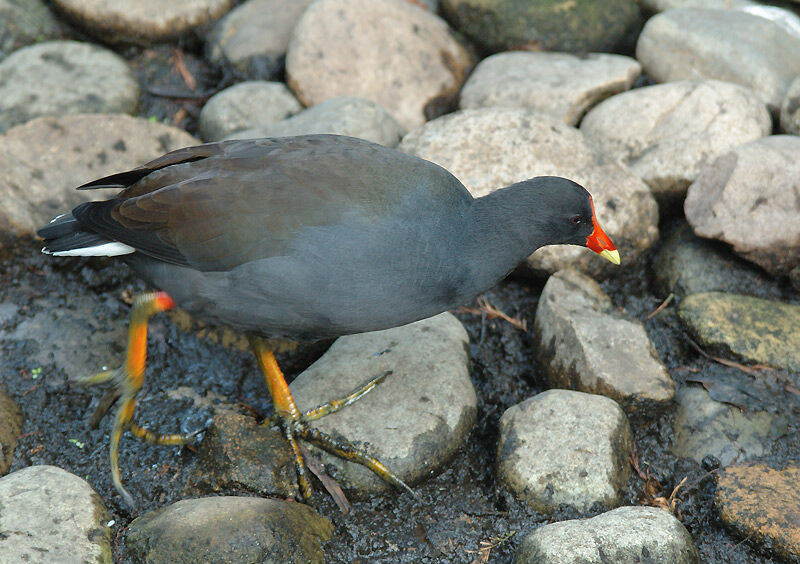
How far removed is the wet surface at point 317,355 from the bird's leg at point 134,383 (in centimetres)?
8

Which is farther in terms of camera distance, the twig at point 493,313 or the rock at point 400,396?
the twig at point 493,313

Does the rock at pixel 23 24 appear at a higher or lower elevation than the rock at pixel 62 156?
higher

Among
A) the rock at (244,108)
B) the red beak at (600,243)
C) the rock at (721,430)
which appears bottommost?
the rock at (721,430)

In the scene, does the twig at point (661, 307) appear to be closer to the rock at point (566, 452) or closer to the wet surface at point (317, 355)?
the wet surface at point (317, 355)

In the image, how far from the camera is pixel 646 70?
17.3ft

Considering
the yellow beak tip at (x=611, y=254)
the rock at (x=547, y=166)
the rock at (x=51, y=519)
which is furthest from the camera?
the rock at (x=547, y=166)

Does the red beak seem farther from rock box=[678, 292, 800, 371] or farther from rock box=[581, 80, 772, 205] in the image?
rock box=[581, 80, 772, 205]

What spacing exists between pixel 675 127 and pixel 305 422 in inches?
113

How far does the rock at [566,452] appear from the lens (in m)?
3.05

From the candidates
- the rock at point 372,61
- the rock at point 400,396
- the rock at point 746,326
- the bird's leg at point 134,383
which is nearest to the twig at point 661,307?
the rock at point 746,326

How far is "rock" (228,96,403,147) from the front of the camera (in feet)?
14.3

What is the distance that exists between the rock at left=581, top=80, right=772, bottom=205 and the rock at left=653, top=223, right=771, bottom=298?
1.20 feet

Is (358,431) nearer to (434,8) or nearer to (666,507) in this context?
(666,507)

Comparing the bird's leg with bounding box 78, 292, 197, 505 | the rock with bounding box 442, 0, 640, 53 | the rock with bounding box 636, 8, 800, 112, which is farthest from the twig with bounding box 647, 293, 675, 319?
the bird's leg with bounding box 78, 292, 197, 505
